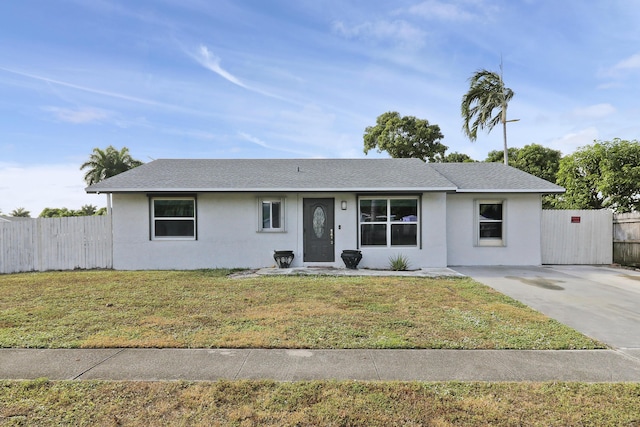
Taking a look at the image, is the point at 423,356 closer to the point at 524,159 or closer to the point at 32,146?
the point at 32,146

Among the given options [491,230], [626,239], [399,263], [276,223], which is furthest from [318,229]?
[626,239]

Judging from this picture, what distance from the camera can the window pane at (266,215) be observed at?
11.5 m

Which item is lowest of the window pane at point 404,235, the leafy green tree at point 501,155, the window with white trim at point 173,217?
the window pane at point 404,235

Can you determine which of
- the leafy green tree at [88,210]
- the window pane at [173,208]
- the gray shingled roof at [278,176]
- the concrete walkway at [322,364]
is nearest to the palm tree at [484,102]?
the gray shingled roof at [278,176]

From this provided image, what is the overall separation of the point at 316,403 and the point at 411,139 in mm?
31554

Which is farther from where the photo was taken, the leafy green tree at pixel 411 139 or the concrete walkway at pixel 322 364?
the leafy green tree at pixel 411 139

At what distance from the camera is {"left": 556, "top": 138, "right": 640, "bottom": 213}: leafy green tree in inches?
505

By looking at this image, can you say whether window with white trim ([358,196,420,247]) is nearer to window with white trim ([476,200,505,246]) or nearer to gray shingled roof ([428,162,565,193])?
gray shingled roof ([428,162,565,193])

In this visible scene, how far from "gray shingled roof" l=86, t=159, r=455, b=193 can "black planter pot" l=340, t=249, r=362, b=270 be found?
6.69ft

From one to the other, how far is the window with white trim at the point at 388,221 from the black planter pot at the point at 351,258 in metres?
0.65

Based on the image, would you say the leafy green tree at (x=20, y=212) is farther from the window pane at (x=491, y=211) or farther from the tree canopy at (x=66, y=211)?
the window pane at (x=491, y=211)

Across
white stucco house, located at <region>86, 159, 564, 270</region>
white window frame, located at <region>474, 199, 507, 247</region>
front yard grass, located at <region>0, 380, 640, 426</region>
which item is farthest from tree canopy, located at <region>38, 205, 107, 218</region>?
front yard grass, located at <region>0, 380, 640, 426</region>

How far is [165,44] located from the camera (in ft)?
43.0

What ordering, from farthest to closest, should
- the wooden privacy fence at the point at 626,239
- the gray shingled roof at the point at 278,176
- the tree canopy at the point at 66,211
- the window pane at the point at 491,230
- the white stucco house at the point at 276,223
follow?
the tree canopy at the point at 66,211
the window pane at the point at 491,230
the wooden privacy fence at the point at 626,239
the white stucco house at the point at 276,223
the gray shingled roof at the point at 278,176
